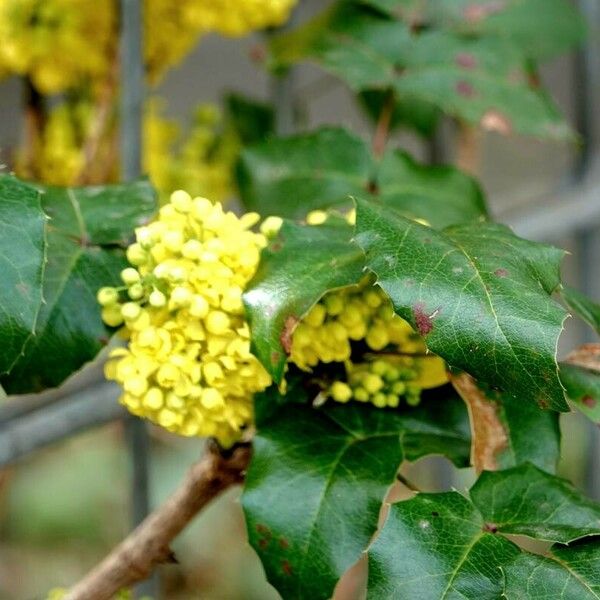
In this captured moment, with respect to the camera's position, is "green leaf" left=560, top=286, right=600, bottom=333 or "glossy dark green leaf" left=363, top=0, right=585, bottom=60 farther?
"glossy dark green leaf" left=363, top=0, right=585, bottom=60

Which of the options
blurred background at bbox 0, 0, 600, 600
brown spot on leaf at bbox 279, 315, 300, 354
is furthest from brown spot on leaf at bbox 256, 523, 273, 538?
blurred background at bbox 0, 0, 600, 600

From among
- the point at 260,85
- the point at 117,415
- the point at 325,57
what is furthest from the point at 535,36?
the point at 260,85

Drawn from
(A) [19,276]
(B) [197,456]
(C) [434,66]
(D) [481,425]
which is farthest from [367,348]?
(B) [197,456]

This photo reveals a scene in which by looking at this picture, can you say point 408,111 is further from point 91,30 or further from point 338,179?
point 91,30

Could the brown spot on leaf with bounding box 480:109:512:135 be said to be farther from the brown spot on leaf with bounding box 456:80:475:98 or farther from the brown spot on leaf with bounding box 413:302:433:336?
the brown spot on leaf with bounding box 413:302:433:336

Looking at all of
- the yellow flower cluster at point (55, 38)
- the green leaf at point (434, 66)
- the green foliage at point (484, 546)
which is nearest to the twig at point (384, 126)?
the green leaf at point (434, 66)

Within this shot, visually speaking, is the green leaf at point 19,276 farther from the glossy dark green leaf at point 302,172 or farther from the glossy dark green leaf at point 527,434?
the glossy dark green leaf at point 302,172
